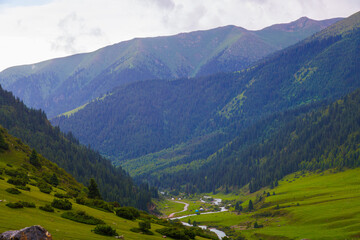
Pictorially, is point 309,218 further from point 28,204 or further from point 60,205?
point 28,204

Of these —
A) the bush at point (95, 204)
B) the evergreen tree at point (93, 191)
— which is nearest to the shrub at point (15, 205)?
the bush at point (95, 204)

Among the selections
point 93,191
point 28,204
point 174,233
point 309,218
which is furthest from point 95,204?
point 309,218

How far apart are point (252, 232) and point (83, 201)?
110155 mm

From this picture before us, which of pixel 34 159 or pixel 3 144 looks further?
pixel 34 159

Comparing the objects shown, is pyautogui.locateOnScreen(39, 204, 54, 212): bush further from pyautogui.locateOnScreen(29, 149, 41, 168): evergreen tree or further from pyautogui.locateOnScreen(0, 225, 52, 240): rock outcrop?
pyautogui.locateOnScreen(29, 149, 41, 168): evergreen tree

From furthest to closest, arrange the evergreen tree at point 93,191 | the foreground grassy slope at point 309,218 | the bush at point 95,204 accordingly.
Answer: the foreground grassy slope at point 309,218, the evergreen tree at point 93,191, the bush at point 95,204

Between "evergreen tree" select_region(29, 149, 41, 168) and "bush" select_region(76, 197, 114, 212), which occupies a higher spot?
"evergreen tree" select_region(29, 149, 41, 168)

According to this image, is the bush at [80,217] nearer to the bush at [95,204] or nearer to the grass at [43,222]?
the grass at [43,222]

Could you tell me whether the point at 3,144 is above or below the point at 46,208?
above

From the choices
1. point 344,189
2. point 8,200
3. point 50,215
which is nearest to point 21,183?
point 8,200

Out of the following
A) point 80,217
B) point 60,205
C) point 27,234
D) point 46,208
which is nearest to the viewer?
point 27,234

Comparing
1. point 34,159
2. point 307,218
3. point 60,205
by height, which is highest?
point 34,159

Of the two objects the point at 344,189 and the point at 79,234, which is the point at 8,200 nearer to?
the point at 79,234

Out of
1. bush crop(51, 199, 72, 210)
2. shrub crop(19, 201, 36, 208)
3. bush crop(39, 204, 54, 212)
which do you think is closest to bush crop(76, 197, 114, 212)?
bush crop(51, 199, 72, 210)
